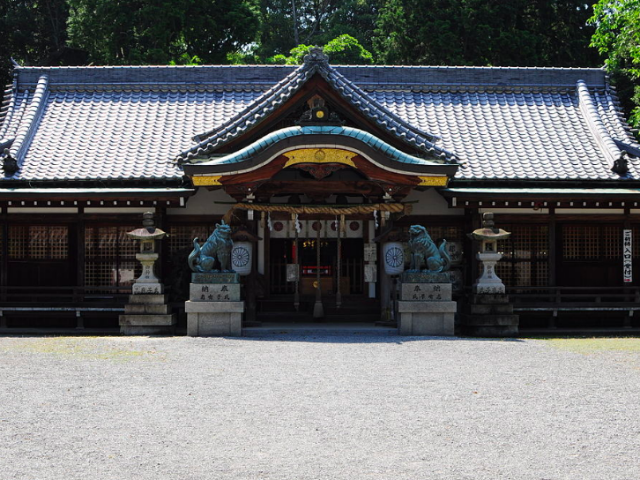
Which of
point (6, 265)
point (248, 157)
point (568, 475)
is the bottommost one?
point (568, 475)

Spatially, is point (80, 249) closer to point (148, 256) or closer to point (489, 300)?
point (148, 256)

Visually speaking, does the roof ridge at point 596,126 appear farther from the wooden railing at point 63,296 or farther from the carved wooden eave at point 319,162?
the wooden railing at point 63,296

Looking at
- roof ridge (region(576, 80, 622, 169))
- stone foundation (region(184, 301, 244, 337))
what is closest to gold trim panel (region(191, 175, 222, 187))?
stone foundation (region(184, 301, 244, 337))

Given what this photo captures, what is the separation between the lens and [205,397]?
9188mm

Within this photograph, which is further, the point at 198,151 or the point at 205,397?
the point at 198,151

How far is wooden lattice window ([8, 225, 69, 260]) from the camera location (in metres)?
18.2

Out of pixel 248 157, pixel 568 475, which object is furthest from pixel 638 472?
pixel 248 157

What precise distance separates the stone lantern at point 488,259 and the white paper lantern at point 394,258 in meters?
1.50

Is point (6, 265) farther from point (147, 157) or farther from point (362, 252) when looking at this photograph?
point (362, 252)

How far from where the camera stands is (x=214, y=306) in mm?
15391

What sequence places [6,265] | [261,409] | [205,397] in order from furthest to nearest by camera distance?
[6,265] < [205,397] < [261,409]

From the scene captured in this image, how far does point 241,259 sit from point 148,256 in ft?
5.98

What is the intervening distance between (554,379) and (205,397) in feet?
14.3

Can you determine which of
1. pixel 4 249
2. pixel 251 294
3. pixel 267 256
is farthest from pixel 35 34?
pixel 251 294
